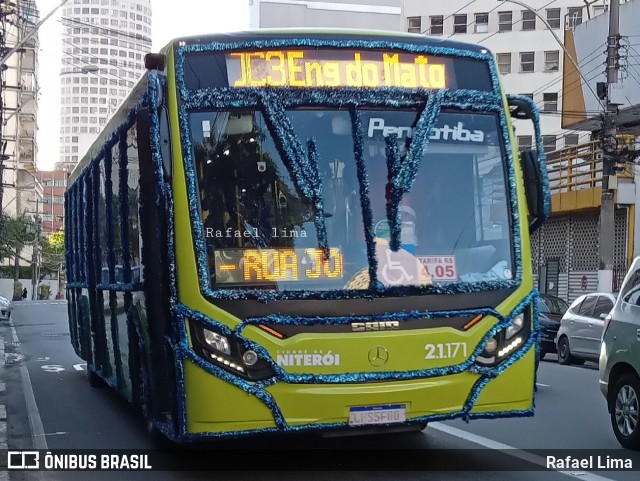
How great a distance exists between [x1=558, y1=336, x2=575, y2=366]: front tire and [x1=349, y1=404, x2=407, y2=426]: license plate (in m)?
13.9

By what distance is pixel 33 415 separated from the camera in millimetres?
12438

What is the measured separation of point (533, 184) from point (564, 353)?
13.4m

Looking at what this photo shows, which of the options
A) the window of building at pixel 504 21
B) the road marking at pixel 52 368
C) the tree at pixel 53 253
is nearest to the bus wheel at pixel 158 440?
the road marking at pixel 52 368

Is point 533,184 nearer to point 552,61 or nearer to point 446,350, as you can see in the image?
point 446,350

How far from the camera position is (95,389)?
15.2m

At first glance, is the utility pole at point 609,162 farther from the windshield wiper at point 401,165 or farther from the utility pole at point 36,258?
the utility pole at point 36,258

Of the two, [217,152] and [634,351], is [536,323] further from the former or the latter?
[217,152]

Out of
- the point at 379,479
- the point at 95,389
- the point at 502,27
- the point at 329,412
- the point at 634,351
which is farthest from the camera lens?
the point at 502,27

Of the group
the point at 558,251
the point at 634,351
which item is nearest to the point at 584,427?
the point at 634,351

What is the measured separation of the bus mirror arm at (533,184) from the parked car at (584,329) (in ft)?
37.5

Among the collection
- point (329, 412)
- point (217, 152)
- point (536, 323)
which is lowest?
point (329, 412)

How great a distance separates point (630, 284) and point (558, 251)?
1073 inches

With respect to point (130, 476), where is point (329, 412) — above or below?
above

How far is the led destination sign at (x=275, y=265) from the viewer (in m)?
7.32
